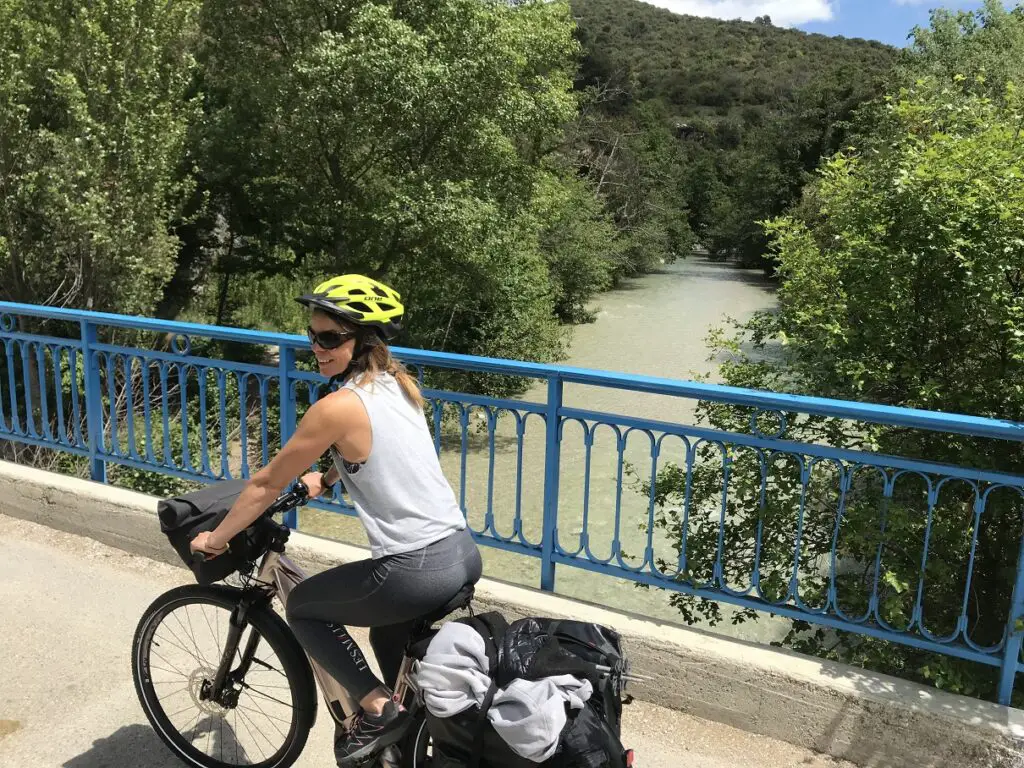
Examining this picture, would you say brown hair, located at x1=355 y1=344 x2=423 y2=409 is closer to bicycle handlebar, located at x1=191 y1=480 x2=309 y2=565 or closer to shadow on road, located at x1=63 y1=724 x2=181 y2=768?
bicycle handlebar, located at x1=191 y1=480 x2=309 y2=565

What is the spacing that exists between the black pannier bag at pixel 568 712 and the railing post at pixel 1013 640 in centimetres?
169

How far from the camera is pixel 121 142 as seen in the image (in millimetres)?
12133

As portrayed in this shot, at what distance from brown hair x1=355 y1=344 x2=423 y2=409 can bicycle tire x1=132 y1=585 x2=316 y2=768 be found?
33.5 inches

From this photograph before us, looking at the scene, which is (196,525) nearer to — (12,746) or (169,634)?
(169,634)

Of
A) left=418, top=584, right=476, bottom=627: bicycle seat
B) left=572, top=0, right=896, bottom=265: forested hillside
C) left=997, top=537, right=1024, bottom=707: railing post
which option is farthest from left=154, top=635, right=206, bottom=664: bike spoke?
left=572, top=0, right=896, bottom=265: forested hillside

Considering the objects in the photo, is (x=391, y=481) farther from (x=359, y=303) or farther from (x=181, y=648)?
(x=181, y=648)

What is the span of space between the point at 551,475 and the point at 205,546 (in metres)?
1.76

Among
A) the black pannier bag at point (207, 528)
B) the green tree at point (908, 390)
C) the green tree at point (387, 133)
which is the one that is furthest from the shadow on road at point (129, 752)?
the green tree at point (387, 133)

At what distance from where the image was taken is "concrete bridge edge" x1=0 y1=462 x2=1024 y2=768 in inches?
115

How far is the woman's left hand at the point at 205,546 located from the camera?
7.64ft

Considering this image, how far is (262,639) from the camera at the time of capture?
267 centimetres

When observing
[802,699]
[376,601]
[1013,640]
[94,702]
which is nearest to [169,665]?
[94,702]

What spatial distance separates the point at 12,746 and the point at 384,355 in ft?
7.19

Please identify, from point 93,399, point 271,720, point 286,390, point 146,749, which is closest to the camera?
point 271,720
